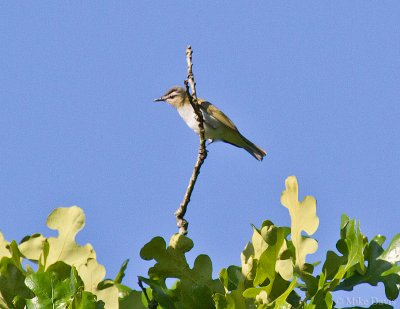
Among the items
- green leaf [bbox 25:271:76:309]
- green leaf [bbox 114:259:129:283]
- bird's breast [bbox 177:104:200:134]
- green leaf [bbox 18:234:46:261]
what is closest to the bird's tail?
bird's breast [bbox 177:104:200:134]

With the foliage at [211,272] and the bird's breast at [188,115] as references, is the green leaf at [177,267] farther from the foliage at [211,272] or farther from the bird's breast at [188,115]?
the bird's breast at [188,115]

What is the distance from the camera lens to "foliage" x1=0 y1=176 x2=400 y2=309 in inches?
88.4

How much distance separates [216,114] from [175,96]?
0.87m

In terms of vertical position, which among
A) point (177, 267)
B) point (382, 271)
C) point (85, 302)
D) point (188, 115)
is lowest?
point (85, 302)

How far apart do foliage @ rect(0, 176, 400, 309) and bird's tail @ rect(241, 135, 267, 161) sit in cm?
737

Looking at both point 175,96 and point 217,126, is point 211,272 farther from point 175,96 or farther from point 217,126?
point 175,96

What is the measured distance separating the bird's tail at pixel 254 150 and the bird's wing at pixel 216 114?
10.0 inches

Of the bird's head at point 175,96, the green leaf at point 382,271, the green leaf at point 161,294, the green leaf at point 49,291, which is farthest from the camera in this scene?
the bird's head at point 175,96

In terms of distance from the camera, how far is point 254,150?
32.9 feet

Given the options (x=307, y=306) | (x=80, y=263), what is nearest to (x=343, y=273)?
(x=307, y=306)

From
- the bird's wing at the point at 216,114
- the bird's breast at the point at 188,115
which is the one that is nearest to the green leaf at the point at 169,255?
the bird's breast at the point at 188,115

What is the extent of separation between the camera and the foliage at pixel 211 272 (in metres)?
2.25

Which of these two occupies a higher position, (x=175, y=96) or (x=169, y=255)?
(x=175, y=96)

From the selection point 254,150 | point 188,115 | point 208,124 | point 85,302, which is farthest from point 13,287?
point 254,150
